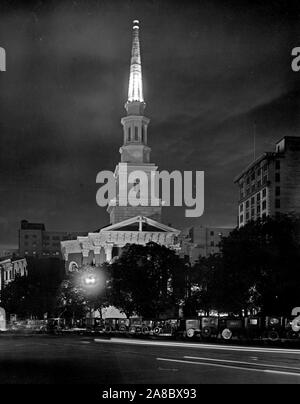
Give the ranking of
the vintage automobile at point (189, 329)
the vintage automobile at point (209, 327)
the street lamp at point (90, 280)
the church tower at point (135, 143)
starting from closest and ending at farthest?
the vintage automobile at point (209, 327) < the vintage automobile at point (189, 329) < the street lamp at point (90, 280) < the church tower at point (135, 143)

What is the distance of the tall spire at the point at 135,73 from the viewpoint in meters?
160

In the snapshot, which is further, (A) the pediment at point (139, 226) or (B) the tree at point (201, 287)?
→ (A) the pediment at point (139, 226)

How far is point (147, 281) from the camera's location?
295 ft

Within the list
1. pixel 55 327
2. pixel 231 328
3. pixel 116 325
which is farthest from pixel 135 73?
pixel 231 328

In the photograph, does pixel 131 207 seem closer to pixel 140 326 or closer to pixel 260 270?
pixel 140 326

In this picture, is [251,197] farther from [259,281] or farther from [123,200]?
[259,281]

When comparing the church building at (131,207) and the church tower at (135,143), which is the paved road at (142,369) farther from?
the church tower at (135,143)

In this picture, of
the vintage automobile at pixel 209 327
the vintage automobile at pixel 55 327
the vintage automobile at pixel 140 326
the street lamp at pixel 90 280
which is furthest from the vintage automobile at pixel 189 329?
the street lamp at pixel 90 280

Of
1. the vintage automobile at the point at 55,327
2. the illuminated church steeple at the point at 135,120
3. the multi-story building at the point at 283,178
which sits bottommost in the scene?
the vintage automobile at the point at 55,327

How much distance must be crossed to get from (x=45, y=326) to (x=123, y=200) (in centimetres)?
6778

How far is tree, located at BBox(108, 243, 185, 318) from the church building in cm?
4961

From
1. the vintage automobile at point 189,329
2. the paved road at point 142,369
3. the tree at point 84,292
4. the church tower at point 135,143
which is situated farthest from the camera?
the church tower at point 135,143

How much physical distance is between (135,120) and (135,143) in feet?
16.6
